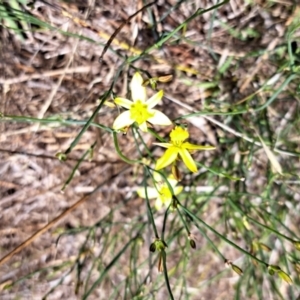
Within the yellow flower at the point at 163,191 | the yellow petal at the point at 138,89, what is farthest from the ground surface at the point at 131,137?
the yellow petal at the point at 138,89

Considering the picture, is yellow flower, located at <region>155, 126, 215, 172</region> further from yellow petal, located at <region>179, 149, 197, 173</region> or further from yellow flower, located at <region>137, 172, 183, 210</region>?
yellow flower, located at <region>137, 172, 183, 210</region>

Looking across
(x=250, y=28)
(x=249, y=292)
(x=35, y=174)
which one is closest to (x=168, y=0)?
(x=250, y=28)

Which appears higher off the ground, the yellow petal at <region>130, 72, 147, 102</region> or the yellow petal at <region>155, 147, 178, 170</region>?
the yellow petal at <region>130, 72, 147, 102</region>

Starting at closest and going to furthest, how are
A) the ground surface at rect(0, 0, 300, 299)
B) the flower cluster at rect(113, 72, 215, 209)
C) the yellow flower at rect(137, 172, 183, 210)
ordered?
the flower cluster at rect(113, 72, 215, 209) → the yellow flower at rect(137, 172, 183, 210) → the ground surface at rect(0, 0, 300, 299)

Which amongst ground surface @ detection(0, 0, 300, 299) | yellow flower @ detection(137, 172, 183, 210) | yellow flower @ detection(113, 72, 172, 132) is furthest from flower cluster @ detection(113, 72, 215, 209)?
ground surface @ detection(0, 0, 300, 299)

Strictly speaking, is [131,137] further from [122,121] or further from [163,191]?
[122,121]

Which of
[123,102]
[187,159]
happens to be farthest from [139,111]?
[187,159]

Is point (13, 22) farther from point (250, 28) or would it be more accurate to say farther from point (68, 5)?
point (250, 28)
